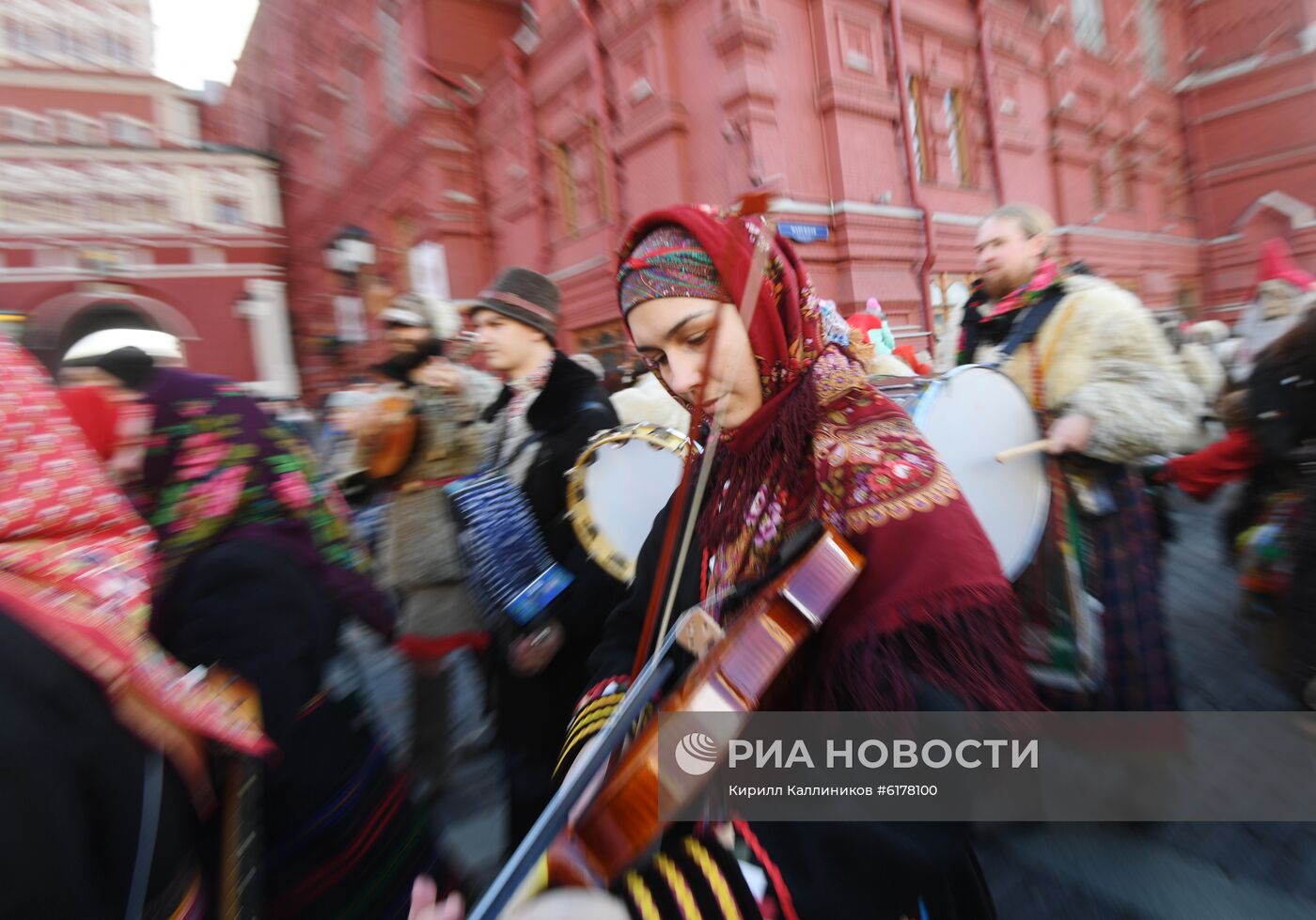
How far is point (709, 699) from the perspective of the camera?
67cm

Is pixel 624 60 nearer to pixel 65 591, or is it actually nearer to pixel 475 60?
pixel 475 60

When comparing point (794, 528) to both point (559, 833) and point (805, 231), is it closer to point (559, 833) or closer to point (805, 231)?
point (559, 833)

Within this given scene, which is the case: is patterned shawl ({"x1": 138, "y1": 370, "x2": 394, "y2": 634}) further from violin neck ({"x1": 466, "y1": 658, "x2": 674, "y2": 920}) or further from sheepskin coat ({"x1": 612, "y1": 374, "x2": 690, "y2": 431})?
sheepskin coat ({"x1": 612, "y1": 374, "x2": 690, "y2": 431})

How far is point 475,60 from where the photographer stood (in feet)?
34.1

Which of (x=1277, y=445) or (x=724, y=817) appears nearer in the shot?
(x=724, y=817)

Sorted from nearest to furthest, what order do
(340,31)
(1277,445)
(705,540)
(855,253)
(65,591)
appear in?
1. (65,591)
2. (705,540)
3. (1277,445)
4. (855,253)
5. (340,31)

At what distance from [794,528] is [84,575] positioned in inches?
40.3

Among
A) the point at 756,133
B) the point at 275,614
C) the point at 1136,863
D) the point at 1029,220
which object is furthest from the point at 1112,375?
the point at 756,133

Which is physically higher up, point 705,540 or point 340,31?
point 340,31

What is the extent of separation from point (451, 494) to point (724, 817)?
58.9 inches

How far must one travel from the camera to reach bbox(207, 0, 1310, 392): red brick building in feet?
Result: 22.4

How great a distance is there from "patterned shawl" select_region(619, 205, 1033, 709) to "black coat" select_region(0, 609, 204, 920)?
861 mm

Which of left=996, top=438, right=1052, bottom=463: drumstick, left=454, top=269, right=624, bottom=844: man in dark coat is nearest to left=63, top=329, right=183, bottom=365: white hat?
left=454, top=269, right=624, bottom=844: man in dark coat

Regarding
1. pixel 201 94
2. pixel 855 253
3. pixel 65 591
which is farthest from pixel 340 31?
pixel 65 591
